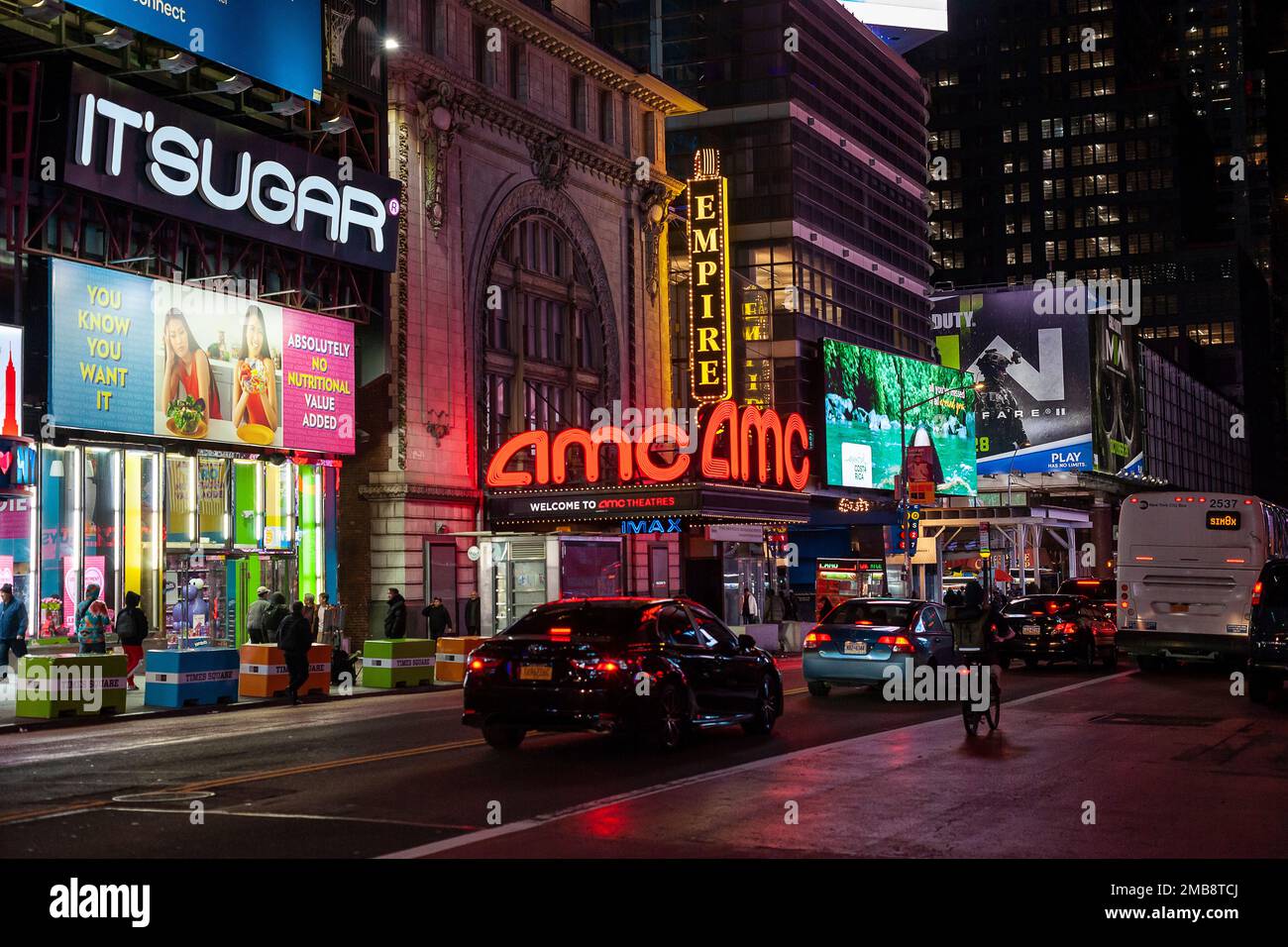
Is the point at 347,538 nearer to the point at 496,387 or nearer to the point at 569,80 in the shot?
the point at 496,387

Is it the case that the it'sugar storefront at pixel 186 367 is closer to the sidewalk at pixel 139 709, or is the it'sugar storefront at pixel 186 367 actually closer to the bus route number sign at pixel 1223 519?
the sidewalk at pixel 139 709

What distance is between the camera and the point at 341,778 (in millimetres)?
13062

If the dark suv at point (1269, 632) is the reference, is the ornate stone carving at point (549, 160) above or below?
above

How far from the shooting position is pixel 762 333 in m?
69.4

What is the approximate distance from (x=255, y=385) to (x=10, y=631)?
10690 millimetres

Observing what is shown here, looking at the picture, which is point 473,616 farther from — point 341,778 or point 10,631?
point 341,778

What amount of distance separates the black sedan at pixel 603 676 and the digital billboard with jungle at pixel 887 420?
151 ft

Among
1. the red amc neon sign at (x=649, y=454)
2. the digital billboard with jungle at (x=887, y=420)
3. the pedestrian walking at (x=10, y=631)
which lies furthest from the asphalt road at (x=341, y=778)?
the digital billboard with jungle at (x=887, y=420)

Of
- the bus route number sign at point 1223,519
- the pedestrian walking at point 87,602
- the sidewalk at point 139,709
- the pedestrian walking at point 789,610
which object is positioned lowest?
the sidewalk at point 139,709

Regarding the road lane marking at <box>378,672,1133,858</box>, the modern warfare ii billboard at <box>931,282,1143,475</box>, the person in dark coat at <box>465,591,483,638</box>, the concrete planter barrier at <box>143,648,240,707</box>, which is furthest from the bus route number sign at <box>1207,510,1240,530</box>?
the modern warfare ii billboard at <box>931,282,1143,475</box>

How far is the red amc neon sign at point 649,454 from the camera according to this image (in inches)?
1566

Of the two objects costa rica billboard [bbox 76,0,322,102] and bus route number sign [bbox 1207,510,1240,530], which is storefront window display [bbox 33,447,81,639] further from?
bus route number sign [bbox 1207,510,1240,530]
